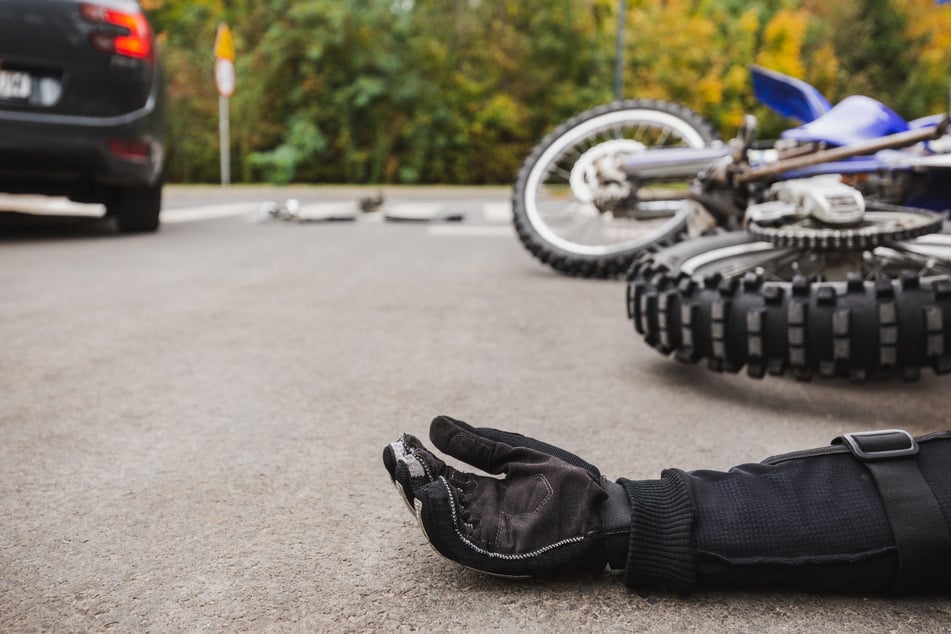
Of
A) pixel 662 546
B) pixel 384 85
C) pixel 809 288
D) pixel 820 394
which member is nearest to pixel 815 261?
pixel 820 394

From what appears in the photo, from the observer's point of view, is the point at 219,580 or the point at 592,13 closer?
the point at 219,580

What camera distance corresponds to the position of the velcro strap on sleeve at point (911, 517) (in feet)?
3.68

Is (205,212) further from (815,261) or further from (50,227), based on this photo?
(815,261)

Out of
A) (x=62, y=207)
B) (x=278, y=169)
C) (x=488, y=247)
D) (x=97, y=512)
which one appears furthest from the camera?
(x=278, y=169)

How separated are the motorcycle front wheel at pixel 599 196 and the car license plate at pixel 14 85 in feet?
8.42

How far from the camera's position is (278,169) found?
1742 centimetres

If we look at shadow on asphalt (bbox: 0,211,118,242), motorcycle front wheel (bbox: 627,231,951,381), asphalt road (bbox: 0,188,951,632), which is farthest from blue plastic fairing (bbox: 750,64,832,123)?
shadow on asphalt (bbox: 0,211,118,242)

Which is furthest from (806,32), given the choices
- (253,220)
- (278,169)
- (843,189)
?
(843,189)

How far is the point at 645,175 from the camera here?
3834 mm

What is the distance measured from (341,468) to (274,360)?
2.96 ft

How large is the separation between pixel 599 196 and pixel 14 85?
9.88 ft

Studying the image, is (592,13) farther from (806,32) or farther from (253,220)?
(253,220)

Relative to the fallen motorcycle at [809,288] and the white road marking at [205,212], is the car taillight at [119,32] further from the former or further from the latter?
the fallen motorcycle at [809,288]

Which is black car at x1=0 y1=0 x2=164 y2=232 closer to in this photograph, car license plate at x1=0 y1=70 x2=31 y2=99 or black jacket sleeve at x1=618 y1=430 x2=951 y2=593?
car license plate at x1=0 y1=70 x2=31 y2=99
